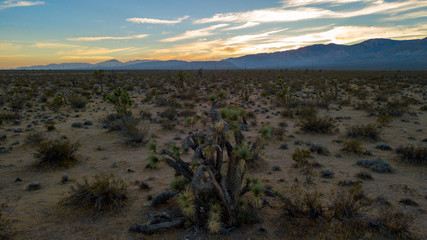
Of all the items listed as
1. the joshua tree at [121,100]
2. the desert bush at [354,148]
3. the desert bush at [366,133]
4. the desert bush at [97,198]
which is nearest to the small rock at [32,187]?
the desert bush at [97,198]

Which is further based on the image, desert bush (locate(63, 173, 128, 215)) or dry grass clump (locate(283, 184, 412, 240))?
desert bush (locate(63, 173, 128, 215))

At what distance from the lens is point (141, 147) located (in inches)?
432

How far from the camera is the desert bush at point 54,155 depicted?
8.30 metres

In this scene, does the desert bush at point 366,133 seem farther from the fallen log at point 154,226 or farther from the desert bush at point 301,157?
the fallen log at point 154,226

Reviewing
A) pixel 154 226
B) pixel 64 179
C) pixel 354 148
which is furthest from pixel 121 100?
pixel 354 148

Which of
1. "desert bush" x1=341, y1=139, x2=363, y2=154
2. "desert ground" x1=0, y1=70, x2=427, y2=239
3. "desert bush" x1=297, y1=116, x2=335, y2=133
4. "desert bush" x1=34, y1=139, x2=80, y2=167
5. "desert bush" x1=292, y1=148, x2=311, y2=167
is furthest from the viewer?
"desert bush" x1=297, y1=116, x2=335, y2=133

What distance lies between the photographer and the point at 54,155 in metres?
8.50

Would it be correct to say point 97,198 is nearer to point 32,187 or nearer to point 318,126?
point 32,187

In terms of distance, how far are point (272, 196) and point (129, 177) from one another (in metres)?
4.77

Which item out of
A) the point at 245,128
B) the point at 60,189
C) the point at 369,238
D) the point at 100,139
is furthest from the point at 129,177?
the point at 245,128

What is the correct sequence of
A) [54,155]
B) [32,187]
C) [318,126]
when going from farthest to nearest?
[318,126], [54,155], [32,187]

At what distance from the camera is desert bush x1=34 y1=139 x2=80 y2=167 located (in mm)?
8305

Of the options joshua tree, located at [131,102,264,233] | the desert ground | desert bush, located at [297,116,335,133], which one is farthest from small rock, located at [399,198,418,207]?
desert bush, located at [297,116,335,133]

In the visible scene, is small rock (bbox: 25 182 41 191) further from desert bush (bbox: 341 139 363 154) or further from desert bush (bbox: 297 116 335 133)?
desert bush (bbox: 297 116 335 133)
